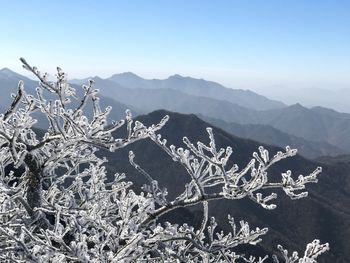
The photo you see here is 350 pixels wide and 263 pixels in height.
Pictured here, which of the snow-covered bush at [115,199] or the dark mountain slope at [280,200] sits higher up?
the snow-covered bush at [115,199]

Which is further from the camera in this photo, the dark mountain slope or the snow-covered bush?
the dark mountain slope

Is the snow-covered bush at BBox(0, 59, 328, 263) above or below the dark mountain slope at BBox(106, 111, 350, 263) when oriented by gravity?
above

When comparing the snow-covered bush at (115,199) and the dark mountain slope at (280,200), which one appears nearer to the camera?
the snow-covered bush at (115,199)

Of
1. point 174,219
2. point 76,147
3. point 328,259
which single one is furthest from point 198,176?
point 328,259

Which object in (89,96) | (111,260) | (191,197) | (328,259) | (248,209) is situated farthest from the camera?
(248,209)

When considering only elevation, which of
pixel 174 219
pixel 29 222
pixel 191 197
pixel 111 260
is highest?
pixel 191 197

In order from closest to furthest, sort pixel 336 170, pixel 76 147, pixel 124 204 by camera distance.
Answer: pixel 124 204 → pixel 76 147 → pixel 336 170

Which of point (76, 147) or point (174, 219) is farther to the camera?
point (174, 219)

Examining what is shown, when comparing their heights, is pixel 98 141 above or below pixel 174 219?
above

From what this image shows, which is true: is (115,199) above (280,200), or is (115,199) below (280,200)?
above

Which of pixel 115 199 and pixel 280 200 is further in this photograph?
pixel 280 200

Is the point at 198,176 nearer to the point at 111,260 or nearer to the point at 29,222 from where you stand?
the point at 111,260
